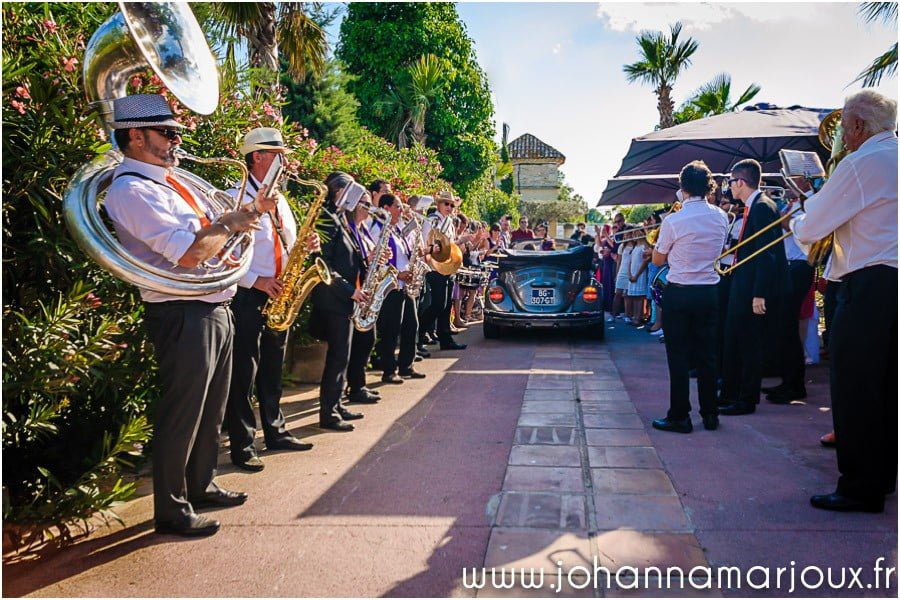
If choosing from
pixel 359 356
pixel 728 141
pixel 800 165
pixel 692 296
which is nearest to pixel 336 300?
pixel 359 356

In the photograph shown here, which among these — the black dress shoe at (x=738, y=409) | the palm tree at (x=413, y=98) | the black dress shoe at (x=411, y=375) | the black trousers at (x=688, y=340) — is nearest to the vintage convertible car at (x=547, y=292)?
the black dress shoe at (x=411, y=375)

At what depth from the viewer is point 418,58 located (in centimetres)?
2564

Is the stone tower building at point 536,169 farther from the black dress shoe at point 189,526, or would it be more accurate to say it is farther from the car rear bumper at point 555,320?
the black dress shoe at point 189,526

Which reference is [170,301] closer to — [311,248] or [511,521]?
[311,248]

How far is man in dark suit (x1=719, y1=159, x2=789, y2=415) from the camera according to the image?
5.65 meters

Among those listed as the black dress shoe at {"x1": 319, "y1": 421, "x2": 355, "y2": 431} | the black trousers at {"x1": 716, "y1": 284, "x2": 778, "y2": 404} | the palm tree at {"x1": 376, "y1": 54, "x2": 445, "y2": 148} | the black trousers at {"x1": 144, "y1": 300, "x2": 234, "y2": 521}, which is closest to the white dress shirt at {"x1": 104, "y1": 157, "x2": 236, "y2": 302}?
the black trousers at {"x1": 144, "y1": 300, "x2": 234, "y2": 521}

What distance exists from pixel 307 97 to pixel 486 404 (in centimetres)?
1452

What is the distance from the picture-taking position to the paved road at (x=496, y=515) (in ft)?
9.80

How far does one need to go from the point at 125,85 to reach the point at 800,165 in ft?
15.3

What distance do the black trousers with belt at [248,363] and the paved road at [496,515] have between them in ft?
0.80

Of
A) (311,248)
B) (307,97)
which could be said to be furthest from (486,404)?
(307,97)

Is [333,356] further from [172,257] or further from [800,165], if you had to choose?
[800,165]

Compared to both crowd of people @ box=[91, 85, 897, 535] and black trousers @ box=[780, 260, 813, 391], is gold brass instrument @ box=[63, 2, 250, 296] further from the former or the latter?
black trousers @ box=[780, 260, 813, 391]

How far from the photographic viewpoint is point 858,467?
3.65m
